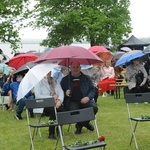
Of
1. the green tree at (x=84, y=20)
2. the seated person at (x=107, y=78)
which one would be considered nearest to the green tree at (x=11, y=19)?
the green tree at (x=84, y=20)

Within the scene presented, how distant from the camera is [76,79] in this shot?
8141mm

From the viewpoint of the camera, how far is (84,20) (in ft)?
113

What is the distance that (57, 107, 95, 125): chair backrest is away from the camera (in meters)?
5.78

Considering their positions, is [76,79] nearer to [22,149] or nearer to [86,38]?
[22,149]

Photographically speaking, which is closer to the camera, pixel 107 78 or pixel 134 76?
pixel 134 76

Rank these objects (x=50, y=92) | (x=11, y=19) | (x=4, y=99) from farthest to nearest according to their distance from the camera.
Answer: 1. (x=11, y=19)
2. (x=4, y=99)
3. (x=50, y=92)

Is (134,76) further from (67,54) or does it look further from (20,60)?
(67,54)

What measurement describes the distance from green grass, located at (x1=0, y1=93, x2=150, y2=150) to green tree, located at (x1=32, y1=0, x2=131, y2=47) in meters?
23.8

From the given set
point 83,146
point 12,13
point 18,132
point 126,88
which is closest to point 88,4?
point 12,13

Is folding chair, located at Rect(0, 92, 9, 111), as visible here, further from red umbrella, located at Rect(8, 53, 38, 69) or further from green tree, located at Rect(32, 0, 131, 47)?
green tree, located at Rect(32, 0, 131, 47)

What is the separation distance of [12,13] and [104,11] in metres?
9.98

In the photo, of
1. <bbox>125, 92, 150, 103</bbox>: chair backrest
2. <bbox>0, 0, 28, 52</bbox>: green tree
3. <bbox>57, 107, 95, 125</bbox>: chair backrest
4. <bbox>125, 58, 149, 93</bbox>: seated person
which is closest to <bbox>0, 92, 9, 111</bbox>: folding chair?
<bbox>125, 58, 149, 93</bbox>: seated person

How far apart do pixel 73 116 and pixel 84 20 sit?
2911cm

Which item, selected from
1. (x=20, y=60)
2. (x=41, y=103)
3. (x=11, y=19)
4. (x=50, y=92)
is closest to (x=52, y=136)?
(x=50, y=92)
